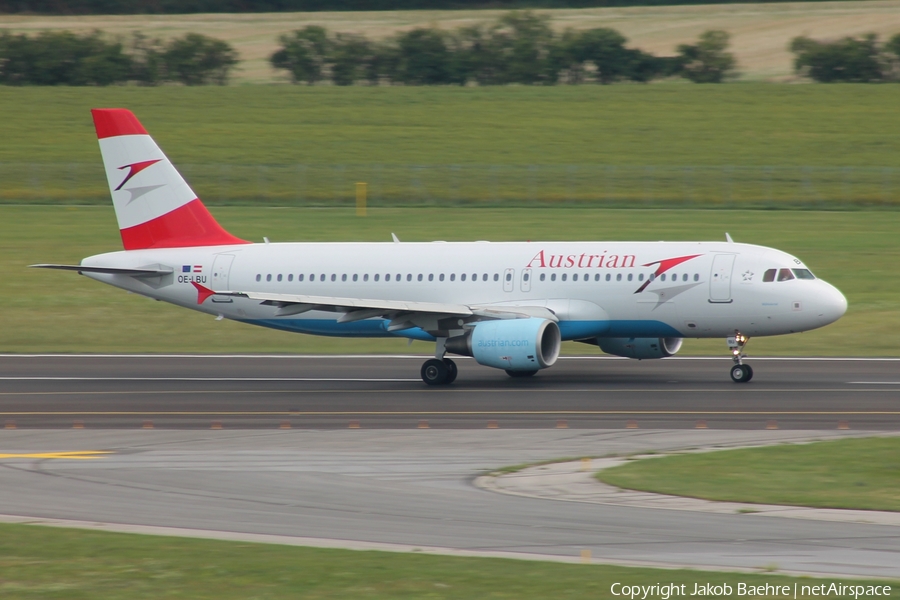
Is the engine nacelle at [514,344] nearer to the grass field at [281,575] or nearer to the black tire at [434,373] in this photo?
the black tire at [434,373]

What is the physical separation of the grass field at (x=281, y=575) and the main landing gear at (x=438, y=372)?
16.9 metres

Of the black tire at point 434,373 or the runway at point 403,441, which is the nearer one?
the runway at point 403,441

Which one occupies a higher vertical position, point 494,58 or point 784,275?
point 494,58

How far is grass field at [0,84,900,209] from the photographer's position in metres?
69.6

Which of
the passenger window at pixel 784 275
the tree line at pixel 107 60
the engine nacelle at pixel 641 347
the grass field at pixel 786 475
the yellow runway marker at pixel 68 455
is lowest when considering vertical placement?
the yellow runway marker at pixel 68 455

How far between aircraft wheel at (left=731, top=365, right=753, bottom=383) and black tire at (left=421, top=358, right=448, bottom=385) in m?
6.88

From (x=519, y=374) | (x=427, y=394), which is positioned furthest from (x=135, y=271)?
(x=519, y=374)

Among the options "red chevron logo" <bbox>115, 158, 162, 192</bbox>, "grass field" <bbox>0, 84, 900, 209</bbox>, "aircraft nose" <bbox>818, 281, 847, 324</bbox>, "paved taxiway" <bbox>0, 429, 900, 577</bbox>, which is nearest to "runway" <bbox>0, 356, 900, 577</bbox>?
"paved taxiway" <bbox>0, 429, 900, 577</bbox>

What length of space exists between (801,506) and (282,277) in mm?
20779

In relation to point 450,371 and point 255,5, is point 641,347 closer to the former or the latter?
point 450,371

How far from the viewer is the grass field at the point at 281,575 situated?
12078 mm

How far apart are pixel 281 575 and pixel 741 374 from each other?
19543mm

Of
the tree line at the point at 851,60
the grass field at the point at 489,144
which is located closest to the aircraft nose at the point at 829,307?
the grass field at the point at 489,144

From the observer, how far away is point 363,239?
55.4 metres
